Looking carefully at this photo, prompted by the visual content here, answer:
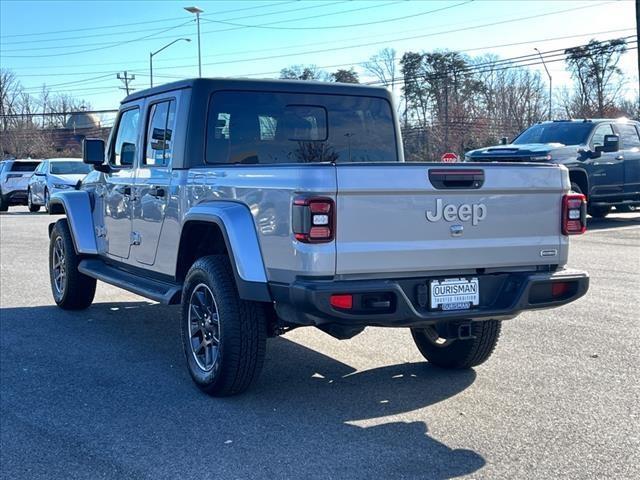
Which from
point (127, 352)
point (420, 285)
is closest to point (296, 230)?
point (420, 285)

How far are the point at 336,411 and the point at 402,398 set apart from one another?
19.9 inches

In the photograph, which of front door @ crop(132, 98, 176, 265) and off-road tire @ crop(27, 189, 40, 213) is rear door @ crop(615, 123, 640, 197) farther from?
off-road tire @ crop(27, 189, 40, 213)

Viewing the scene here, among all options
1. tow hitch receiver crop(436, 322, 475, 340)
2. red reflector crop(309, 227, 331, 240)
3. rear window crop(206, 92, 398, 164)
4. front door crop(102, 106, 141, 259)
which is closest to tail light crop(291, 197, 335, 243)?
red reflector crop(309, 227, 331, 240)

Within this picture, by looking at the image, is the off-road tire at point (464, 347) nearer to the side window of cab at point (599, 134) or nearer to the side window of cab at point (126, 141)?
the side window of cab at point (126, 141)

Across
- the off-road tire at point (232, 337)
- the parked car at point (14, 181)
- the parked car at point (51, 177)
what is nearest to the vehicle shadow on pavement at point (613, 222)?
the off-road tire at point (232, 337)

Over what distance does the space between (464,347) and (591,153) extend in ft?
36.5

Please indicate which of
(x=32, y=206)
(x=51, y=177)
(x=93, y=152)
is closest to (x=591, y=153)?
(x=93, y=152)

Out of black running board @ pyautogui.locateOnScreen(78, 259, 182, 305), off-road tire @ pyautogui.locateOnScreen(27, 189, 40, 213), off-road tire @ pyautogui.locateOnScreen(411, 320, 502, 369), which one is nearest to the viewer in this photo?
off-road tire @ pyautogui.locateOnScreen(411, 320, 502, 369)

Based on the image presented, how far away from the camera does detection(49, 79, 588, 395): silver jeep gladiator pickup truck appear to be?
14.2ft

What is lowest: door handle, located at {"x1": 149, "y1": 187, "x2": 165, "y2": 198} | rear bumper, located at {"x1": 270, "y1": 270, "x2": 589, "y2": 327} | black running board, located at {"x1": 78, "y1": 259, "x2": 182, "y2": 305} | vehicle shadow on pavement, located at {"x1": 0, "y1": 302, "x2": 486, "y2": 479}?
vehicle shadow on pavement, located at {"x1": 0, "y1": 302, "x2": 486, "y2": 479}

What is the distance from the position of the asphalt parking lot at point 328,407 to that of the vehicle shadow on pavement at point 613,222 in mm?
8944

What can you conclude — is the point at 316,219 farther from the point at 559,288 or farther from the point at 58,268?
the point at 58,268

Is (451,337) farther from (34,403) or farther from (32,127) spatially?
(32,127)

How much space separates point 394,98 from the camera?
22.2ft
